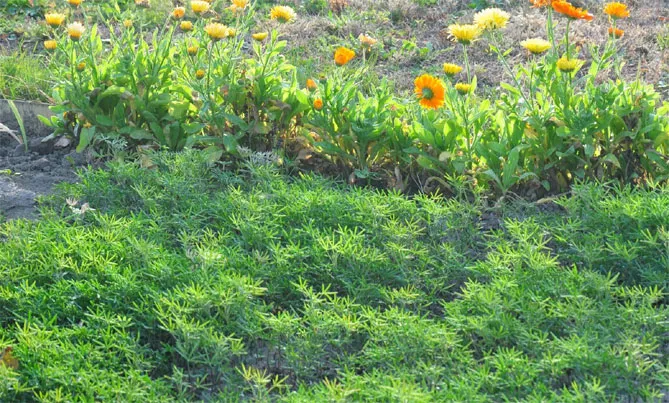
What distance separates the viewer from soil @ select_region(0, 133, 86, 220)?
4.39 m

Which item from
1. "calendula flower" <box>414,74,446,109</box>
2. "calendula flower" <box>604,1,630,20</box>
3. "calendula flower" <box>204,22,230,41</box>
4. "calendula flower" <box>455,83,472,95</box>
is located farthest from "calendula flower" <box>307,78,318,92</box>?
"calendula flower" <box>604,1,630,20</box>

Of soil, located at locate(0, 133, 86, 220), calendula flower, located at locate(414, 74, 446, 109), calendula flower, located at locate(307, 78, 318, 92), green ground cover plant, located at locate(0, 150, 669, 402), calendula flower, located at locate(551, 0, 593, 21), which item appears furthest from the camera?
calendula flower, located at locate(307, 78, 318, 92)

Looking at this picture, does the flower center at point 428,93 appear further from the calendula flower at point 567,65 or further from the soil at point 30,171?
the soil at point 30,171

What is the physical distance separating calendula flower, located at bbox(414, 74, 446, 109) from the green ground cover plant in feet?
1.68

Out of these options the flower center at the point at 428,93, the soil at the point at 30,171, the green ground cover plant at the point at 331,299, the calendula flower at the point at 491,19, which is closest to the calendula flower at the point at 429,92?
the flower center at the point at 428,93

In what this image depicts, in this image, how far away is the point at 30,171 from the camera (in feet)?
16.1

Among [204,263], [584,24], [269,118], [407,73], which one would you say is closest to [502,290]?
[204,263]

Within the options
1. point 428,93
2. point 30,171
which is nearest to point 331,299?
point 428,93

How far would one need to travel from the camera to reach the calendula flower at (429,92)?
4273 millimetres

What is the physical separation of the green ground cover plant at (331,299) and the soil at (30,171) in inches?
15.8

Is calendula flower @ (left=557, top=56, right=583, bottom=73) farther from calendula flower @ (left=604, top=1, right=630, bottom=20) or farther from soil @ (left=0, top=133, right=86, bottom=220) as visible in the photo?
soil @ (left=0, top=133, right=86, bottom=220)

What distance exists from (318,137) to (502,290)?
5.73 feet

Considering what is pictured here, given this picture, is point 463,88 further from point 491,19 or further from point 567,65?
point 567,65

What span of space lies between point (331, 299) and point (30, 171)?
2346mm
